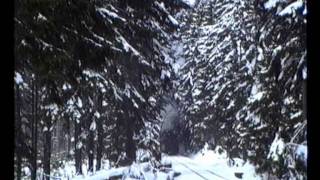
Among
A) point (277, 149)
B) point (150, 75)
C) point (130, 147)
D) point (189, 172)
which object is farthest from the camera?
point (189, 172)

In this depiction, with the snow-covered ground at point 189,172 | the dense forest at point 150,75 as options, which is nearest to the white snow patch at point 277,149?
the dense forest at point 150,75

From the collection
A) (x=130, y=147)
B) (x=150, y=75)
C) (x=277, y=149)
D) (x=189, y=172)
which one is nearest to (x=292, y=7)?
(x=277, y=149)

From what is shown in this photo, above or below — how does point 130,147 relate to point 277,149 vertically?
below

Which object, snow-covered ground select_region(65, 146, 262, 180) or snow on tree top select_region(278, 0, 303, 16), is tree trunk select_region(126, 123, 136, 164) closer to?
snow-covered ground select_region(65, 146, 262, 180)

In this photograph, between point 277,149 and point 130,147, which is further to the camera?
point 130,147

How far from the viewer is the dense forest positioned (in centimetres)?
943

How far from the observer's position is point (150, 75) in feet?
79.0

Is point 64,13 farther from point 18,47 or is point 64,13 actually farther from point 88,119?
point 88,119

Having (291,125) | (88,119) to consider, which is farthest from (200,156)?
(291,125)

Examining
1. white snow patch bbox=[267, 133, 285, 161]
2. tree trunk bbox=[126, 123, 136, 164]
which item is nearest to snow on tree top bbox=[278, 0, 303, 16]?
white snow patch bbox=[267, 133, 285, 161]

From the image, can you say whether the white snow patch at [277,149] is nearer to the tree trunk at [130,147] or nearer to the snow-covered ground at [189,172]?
the snow-covered ground at [189,172]

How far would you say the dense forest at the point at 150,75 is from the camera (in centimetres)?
943

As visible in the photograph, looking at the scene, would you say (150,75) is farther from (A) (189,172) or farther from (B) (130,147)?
(A) (189,172)

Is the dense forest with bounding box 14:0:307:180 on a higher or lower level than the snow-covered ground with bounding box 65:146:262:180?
higher
